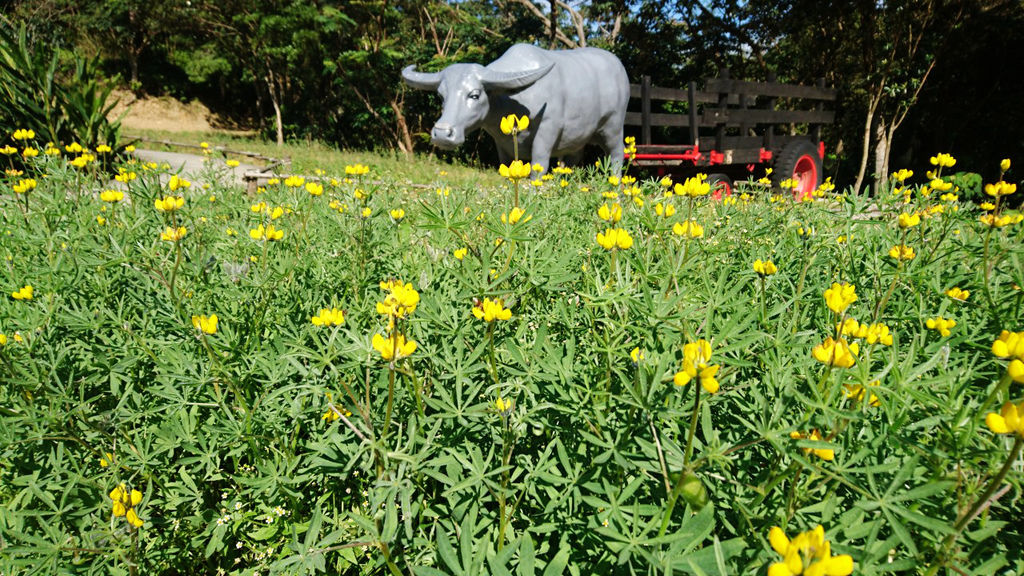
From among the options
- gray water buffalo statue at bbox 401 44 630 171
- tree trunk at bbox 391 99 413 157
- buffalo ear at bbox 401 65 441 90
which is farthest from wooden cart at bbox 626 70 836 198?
tree trunk at bbox 391 99 413 157

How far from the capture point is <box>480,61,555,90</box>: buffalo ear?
5.19m

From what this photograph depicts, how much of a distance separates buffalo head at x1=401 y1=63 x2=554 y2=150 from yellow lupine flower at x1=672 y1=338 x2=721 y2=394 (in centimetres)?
465

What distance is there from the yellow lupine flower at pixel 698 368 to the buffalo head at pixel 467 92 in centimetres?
465

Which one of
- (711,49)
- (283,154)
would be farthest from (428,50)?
(711,49)

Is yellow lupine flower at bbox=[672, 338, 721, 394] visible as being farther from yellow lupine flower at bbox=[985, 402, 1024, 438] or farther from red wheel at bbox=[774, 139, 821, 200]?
red wheel at bbox=[774, 139, 821, 200]

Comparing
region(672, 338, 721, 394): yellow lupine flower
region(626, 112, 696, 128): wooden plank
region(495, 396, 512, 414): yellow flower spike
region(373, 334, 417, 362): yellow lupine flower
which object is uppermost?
region(626, 112, 696, 128): wooden plank

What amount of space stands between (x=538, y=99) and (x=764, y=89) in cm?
340

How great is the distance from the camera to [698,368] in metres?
0.66

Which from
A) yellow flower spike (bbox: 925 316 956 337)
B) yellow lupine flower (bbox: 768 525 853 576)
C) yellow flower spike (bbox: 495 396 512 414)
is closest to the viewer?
yellow lupine flower (bbox: 768 525 853 576)

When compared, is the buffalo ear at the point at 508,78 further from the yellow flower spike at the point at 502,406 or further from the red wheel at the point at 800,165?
the yellow flower spike at the point at 502,406

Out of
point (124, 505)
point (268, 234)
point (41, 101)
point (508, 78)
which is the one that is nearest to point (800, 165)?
point (508, 78)

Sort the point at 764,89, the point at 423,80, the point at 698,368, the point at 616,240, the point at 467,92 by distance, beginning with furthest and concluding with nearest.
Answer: the point at 764,89
the point at 423,80
the point at 467,92
the point at 616,240
the point at 698,368

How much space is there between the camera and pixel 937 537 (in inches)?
30.7

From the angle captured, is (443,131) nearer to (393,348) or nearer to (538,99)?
(538,99)
